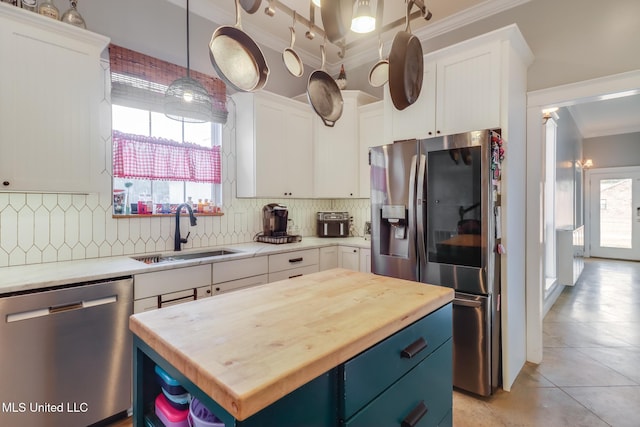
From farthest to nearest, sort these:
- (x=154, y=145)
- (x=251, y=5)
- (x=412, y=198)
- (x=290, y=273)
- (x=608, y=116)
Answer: (x=608, y=116) → (x=290, y=273) → (x=154, y=145) → (x=412, y=198) → (x=251, y=5)

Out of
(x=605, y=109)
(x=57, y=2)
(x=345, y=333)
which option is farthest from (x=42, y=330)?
(x=605, y=109)

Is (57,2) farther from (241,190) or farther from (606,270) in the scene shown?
(606,270)

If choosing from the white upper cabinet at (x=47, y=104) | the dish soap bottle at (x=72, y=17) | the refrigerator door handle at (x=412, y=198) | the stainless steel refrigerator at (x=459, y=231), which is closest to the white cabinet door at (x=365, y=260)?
the stainless steel refrigerator at (x=459, y=231)

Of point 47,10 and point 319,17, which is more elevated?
point 319,17

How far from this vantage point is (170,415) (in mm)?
919

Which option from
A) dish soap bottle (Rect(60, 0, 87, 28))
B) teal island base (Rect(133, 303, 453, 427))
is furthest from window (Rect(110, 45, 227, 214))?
teal island base (Rect(133, 303, 453, 427))

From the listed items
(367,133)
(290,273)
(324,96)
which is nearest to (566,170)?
(367,133)

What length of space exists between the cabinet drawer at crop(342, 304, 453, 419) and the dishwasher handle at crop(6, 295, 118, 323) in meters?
1.61

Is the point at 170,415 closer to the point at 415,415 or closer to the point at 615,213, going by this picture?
the point at 415,415

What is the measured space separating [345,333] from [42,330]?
1.68 metres

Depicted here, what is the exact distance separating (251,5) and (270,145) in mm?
1946

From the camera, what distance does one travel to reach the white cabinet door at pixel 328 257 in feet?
10.4

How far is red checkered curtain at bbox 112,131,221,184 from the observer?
7.93 ft

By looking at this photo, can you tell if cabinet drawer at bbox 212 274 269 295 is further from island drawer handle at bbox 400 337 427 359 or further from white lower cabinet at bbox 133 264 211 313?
island drawer handle at bbox 400 337 427 359
